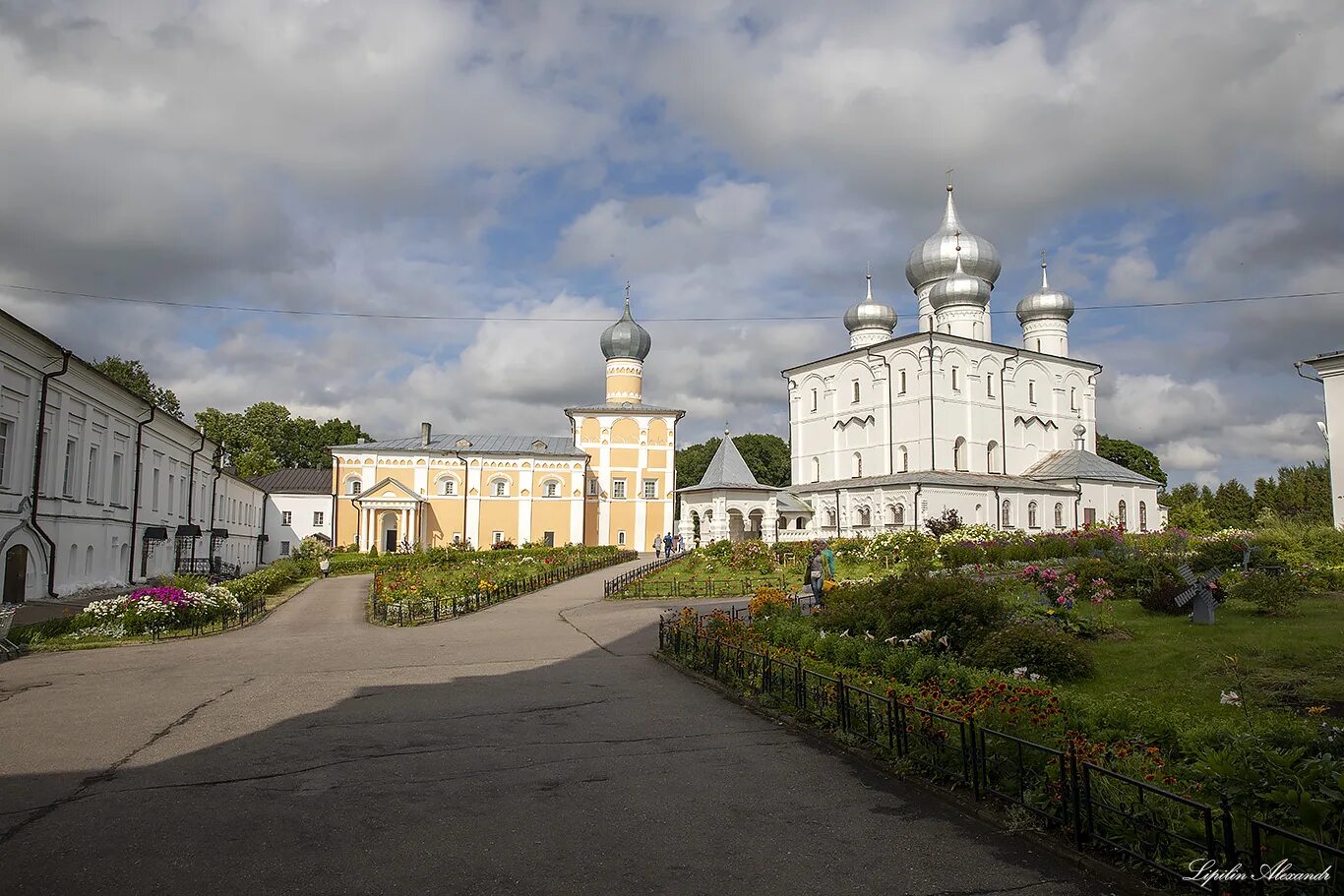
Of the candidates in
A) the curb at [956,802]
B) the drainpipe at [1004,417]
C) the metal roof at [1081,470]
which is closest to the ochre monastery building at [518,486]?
the drainpipe at [1004,417]

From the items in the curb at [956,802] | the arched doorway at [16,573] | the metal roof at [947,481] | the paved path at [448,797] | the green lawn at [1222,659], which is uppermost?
the metal roof at [947,481]

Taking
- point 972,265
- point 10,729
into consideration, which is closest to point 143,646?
point 10,729

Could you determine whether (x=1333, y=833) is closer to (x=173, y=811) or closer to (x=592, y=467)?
(x=173, y=811)

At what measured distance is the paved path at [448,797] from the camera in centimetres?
510

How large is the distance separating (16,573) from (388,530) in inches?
1212

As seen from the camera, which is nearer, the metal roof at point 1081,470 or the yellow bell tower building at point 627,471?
the metal roof at point 1081,470

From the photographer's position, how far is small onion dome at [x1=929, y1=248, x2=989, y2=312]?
162 ft

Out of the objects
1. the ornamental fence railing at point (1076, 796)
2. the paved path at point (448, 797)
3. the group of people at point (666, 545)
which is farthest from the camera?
the group of people at point (666, 545)

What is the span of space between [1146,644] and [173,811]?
10.9m

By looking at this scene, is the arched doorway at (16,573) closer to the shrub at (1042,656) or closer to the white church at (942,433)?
the shrub at (1042,656)

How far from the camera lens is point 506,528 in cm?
4981

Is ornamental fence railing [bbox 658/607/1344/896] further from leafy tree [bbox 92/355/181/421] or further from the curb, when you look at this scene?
leafy tree [bbox 92/355/181/421]

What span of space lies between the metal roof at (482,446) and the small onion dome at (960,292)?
2109 centimetres

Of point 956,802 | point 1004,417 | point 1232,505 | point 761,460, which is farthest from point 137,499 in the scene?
point 1232,505
